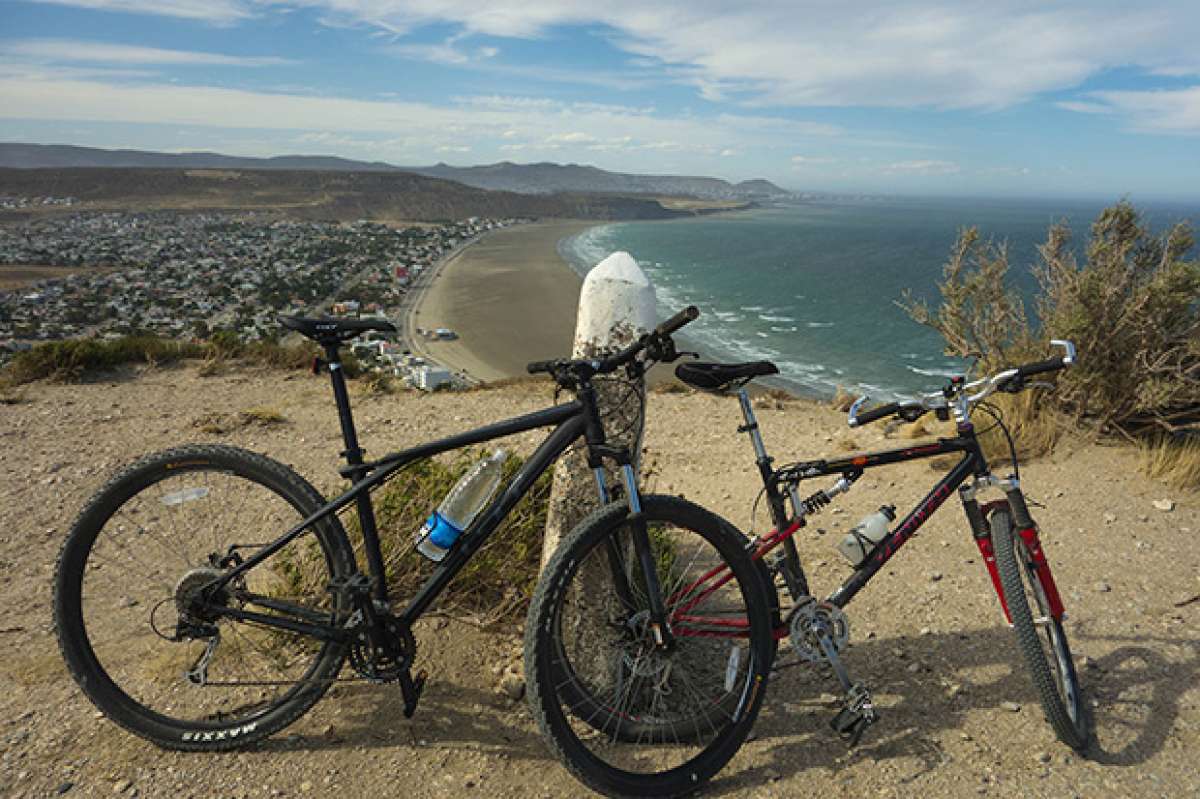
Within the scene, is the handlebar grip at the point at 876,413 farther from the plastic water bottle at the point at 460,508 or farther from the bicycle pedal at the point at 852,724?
the plastic water bottle at the point at 460,508

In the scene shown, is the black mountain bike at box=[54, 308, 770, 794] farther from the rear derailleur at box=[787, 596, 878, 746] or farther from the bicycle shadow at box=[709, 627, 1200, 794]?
the bicycle shadow at box=[709, 627, 1200, 794]

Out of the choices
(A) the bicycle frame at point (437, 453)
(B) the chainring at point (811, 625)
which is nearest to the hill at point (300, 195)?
(A) the bicycle frame at point (437, 453)

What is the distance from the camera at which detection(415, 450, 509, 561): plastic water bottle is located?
254 cm

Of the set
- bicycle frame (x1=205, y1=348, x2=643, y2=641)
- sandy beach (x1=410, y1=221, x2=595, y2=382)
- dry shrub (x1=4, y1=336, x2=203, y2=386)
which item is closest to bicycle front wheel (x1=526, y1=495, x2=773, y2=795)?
bicycle frame (x1=205, y1=348, x2=643, y2=641)

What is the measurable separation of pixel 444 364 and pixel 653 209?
408 ft

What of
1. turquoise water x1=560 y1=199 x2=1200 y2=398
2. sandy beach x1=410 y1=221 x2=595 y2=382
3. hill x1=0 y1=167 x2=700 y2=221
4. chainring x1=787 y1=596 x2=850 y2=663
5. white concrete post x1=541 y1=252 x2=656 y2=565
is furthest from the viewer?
hill x1=0 y1=167 x2=700 y2=221

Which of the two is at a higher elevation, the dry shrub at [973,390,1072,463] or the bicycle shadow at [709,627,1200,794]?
the dry shrub at [973,390,1072,463]

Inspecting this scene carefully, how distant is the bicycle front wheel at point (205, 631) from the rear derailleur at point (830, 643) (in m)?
1.72

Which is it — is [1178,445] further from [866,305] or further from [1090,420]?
[866,305]

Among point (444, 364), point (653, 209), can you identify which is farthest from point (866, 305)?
point (653, 209)

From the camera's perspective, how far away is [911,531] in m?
2.82

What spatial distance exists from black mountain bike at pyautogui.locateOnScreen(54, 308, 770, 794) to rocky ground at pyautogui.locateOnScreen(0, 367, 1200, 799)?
213 mm

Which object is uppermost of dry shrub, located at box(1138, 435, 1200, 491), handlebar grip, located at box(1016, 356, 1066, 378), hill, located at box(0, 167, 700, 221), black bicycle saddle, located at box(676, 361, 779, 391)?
hill, located at box(0, 167, 700, 221)

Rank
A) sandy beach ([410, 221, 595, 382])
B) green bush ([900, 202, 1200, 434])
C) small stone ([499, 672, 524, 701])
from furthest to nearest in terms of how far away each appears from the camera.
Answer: sandy beach ([410, 221, 595, 382]) → green bush ([900, 202, 1200, 434]) → small stone ([499, 672, 524, 701])
